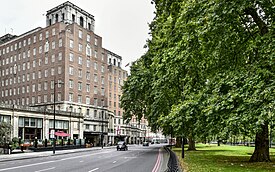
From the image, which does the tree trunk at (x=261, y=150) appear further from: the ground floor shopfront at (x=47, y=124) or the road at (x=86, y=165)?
the ground floor shopfront at (x=47, y=124)

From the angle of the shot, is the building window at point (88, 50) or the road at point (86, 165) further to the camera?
the building window at point (88, 50)

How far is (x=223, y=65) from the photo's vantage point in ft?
64.4

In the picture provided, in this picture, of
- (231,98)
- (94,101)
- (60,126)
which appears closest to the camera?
(231,98)

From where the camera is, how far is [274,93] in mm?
13203

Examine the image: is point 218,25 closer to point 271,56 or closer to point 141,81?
point 271,56

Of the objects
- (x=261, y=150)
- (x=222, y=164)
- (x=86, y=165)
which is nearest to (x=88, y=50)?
(x=86, y=165)

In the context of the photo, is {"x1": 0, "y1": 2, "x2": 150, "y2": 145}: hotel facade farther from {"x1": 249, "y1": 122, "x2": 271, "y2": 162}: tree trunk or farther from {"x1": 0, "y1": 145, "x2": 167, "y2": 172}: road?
{"x1": 249, "y1": 122, "x2": 271, "y2": 162}: tree trunk

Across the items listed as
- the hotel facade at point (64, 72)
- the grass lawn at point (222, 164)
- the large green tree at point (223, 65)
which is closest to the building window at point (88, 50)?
the hotel facade at point (64, 72)

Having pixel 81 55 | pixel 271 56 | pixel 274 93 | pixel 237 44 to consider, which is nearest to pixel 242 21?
pixel 237 44

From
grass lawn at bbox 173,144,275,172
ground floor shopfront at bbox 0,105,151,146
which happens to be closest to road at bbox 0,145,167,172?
grass lawn at bbox 173,144,275,172

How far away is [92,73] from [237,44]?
7346 centimetres

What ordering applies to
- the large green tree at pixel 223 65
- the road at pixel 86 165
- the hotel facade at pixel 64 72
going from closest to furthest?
the large green tree at pixel 223 65 < the road at pixel 86 165 < the hotel facade at pixel 64 72

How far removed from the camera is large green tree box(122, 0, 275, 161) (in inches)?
569

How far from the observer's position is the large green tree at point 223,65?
1446 cm
